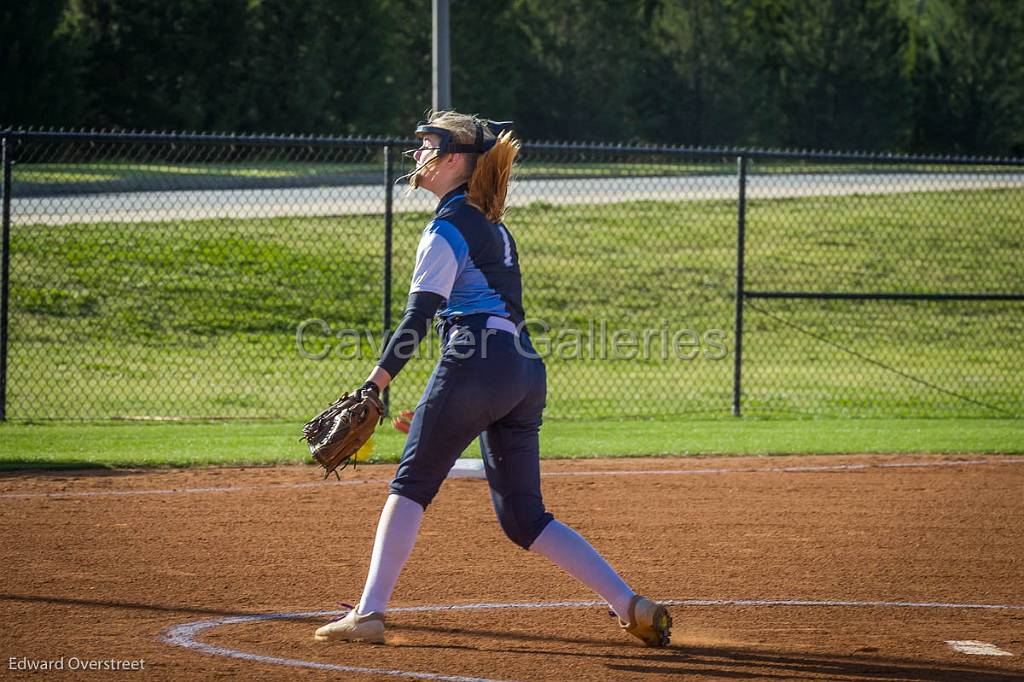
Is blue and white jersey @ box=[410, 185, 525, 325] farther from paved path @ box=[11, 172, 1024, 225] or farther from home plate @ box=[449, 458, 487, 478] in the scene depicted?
paved path @ box=[11, 172, 1024, 225]

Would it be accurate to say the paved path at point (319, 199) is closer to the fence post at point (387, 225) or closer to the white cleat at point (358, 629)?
the fence post at point (387, 225)

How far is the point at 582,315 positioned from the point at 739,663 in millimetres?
13688

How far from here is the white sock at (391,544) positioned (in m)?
4.82

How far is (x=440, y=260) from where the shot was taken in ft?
15.4

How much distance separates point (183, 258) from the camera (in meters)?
18.0

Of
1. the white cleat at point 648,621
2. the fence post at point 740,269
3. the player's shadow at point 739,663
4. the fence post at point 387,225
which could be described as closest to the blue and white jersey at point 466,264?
the white cleat at point 648,621

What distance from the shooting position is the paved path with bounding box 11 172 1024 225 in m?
18.1

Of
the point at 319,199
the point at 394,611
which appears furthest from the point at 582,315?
the point at 394,611

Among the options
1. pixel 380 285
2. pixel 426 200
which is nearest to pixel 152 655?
pixel 380 285

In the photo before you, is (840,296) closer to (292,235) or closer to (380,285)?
(380,285)
